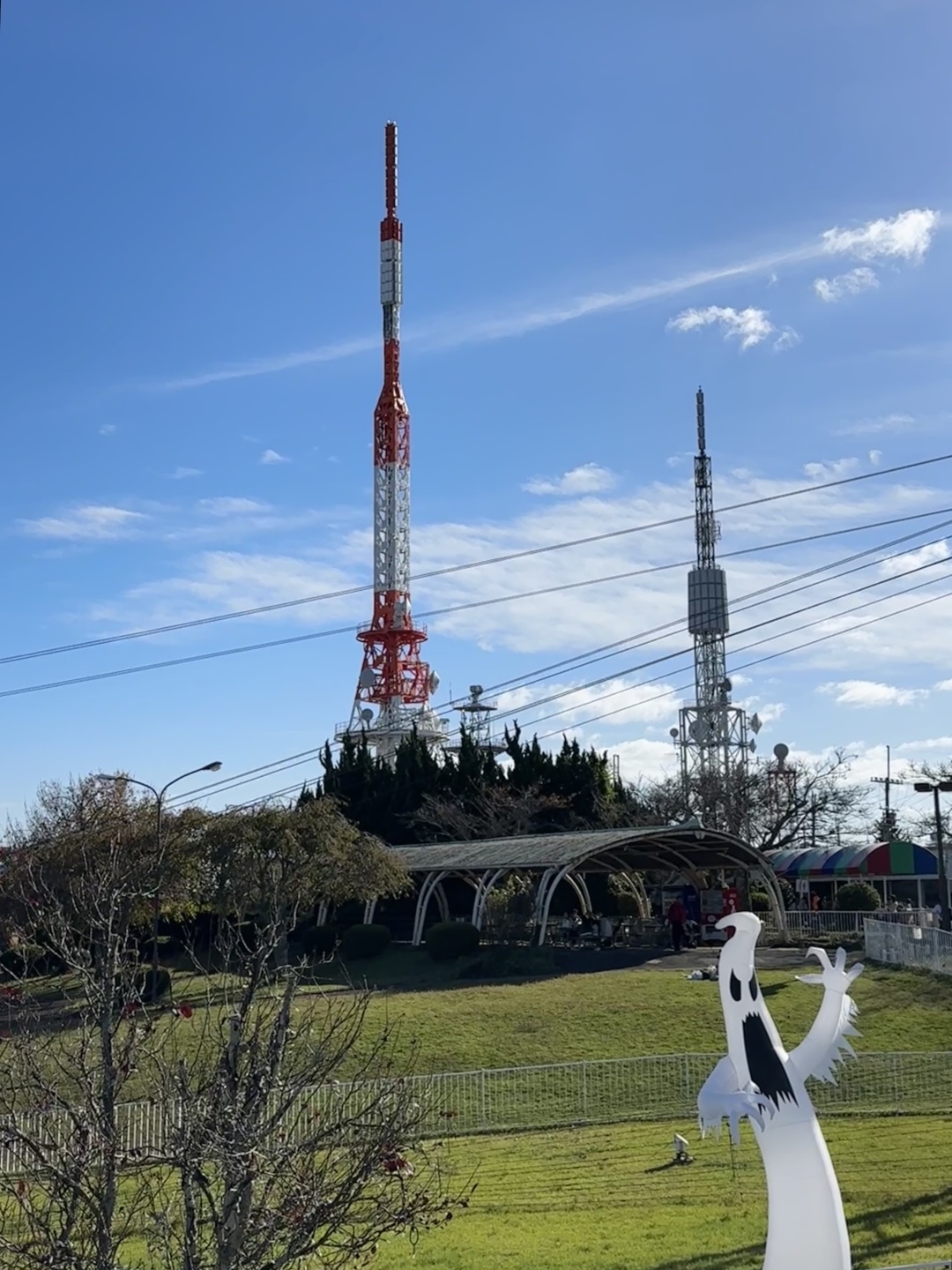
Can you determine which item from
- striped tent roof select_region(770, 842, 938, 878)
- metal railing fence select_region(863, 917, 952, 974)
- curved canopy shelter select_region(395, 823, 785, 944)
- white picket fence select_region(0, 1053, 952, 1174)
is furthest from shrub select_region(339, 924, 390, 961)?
striped tent roof select_region(770, 842, 938, 878)

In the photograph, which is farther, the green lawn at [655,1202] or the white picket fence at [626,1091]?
the white picket fence at [626,1091]

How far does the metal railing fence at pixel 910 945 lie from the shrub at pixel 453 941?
9462mm

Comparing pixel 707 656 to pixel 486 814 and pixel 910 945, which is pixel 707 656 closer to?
pixel 486 814

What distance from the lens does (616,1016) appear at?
24516 mm

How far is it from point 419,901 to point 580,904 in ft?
22.9

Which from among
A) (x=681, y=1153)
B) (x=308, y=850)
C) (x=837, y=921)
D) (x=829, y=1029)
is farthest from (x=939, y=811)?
(x=829, y=1029)

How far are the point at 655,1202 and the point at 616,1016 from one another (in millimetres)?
10383

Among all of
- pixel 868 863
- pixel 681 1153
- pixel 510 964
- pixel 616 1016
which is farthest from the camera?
pixel 868 863

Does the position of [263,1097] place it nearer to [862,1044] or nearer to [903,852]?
[862,1044]

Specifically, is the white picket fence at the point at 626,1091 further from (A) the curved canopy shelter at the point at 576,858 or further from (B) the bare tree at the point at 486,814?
(B) the bare tree at the point at 486,814

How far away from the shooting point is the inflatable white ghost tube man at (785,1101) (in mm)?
8734

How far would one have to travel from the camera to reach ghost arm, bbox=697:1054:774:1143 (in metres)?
8.80

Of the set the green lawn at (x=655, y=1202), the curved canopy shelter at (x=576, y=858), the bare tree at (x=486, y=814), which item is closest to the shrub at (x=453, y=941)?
the curved canopy shelter at (x=576, y=858)

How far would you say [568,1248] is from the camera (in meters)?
12.5
